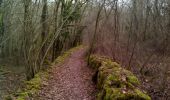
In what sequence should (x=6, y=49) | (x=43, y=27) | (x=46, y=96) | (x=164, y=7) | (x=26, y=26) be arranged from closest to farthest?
1. (x=46, y=96)
2. (x=26, y=26)
3. (x=164, y=7)
4. (x=43, y=27)
5. (x=6, y=49)

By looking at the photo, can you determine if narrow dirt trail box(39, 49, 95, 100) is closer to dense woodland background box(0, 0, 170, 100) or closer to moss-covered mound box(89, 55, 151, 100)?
moss-covered mound box(89, 55, 151, 100)

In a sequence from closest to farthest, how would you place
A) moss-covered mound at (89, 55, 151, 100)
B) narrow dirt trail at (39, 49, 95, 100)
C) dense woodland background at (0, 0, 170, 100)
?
moss-covered mound at (89, 55, 151, 100)
narrow dirt trail at (39, 49, 95, 100)
dense woodland background at (0, 0, 170, 100)

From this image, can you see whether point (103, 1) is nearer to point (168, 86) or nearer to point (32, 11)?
point (32, 11)

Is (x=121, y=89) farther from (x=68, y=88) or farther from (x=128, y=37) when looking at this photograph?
(x=128, y=37)

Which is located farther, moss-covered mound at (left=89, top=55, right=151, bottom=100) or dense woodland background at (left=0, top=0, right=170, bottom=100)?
dense woodland background at (left=0, top=0, right=170, bottom=100)

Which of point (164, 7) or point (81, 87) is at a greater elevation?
point (164, 7)

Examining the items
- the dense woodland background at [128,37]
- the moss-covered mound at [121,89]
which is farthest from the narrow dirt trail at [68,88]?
the dense woodland background at [128,37]

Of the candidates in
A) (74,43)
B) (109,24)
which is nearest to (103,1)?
(109,24)

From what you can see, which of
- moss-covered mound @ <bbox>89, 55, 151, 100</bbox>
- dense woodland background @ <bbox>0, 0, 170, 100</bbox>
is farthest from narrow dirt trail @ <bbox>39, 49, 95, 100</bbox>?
dense woodland background @ <bbox>0, 0, 170, 100</bbox>

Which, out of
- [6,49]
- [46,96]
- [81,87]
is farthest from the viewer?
[6,49]

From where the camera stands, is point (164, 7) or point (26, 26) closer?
point (26, 26)

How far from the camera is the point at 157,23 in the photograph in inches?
624

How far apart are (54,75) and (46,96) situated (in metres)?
5.05

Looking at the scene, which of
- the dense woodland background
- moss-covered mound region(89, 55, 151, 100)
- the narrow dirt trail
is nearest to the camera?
moss-covered mound region(89, 55, 151, 100)
